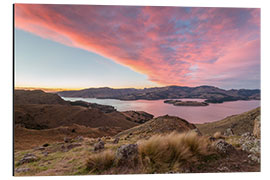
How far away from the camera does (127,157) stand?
2.22 metres

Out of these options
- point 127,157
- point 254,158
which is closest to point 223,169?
point 254,158

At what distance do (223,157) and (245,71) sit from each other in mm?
3318

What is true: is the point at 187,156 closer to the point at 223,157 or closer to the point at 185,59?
the point at 223,157

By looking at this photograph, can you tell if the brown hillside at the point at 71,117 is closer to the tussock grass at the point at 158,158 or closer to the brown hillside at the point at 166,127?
the brown hillside at the point at 166,127

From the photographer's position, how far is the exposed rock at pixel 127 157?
7.22ft

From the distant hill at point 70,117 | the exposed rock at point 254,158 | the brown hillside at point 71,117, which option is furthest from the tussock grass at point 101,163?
the brown hillside at point 71,117

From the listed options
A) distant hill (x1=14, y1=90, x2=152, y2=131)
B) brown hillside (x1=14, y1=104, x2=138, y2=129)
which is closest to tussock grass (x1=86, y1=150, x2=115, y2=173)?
distant hill (x1=14, y1=90, x2=152, y2=131)

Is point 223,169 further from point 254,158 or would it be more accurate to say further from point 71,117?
point 71,117

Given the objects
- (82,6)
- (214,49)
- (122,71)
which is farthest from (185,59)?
(82,6)

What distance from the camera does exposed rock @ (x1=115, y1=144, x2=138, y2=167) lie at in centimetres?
220

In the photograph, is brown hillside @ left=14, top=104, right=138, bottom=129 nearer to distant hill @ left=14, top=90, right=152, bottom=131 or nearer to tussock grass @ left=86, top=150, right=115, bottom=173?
distant hill @ left=14, top=90, right=152, bottom=131

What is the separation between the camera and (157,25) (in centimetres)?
410

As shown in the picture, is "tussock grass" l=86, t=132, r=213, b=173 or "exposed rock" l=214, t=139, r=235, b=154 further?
"exposed rock" l=214, t=139, r=235, b=154

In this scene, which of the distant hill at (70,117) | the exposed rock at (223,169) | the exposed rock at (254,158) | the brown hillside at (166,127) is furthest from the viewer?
the distant hill at (70,117)
